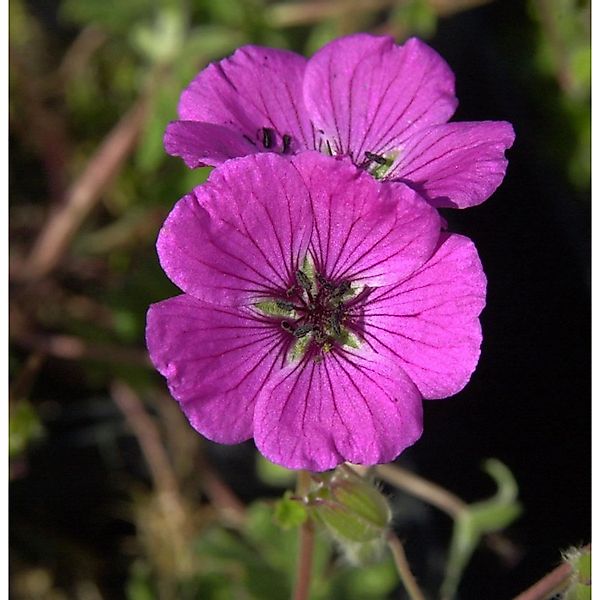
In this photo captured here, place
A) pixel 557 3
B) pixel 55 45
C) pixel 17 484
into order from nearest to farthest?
pixel 557 3, pixel 17 484, pixel 55 45

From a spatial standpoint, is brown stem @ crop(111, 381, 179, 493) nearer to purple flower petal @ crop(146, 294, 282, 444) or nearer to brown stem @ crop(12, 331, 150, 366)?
brown stem @ crop(12, 331, 150, 366)

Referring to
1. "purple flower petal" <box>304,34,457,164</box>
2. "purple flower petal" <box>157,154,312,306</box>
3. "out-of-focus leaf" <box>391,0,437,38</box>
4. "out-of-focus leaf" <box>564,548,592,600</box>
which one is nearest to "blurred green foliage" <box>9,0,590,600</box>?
"out-of-focus leaf" <box>391,0,437,38</box>

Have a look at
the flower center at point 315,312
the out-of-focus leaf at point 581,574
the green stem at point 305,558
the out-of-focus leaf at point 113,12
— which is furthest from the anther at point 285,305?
the out-of-focus leaf at point 113,12

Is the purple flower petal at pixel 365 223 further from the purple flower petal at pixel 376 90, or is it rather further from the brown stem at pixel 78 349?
the brown stem at pixel 78 349

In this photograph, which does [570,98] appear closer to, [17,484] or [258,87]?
[258,87]

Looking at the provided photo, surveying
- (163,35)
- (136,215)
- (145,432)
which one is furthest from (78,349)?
(163,35)

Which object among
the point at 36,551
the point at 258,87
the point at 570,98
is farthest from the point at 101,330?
the point at 570,98

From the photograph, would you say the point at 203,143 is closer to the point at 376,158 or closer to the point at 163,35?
the point at 376,158
